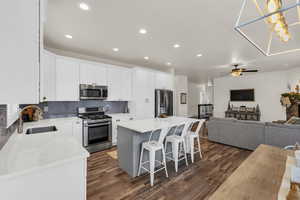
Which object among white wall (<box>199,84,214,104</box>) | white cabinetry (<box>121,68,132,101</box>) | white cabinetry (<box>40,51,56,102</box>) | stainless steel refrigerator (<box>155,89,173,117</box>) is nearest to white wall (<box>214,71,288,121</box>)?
white wall (<box>199,84,214,104</box>)

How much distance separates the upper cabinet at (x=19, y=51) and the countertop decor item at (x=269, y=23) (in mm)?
1422

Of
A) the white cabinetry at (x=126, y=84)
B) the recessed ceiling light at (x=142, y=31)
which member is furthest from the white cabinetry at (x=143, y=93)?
the recessed ceiling light at (x=142, y=31)

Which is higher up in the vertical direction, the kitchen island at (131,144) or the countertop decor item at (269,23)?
the countertop decor item at (269,23)

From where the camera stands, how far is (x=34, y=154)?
122 centimetres

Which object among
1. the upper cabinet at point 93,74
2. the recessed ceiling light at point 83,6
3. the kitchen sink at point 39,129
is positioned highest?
the recessed ceiling light at point 83,6

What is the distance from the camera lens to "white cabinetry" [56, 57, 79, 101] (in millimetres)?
3213

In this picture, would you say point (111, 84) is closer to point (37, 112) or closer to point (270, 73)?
point (37, 112)

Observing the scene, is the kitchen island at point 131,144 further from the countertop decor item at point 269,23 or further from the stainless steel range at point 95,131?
the countertop decor item at point 269,23

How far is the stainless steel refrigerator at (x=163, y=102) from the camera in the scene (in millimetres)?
4754

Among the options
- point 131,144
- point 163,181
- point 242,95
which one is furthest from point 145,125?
point 242,95

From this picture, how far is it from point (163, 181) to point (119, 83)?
9.82 feet

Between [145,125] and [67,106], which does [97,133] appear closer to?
[67,106]

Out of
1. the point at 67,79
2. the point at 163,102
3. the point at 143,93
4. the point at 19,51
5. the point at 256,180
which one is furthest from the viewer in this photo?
the point at 163,102

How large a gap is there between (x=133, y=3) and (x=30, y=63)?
59.8 inches
